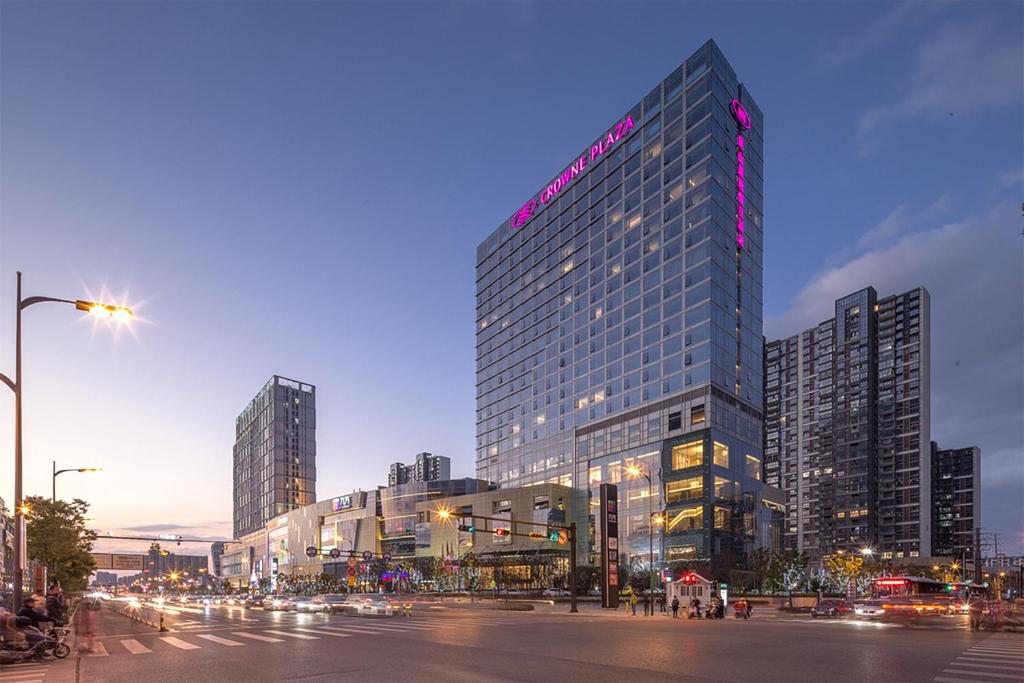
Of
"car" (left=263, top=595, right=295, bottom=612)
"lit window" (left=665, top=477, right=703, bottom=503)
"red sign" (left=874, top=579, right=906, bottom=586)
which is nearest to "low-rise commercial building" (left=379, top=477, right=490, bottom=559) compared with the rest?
"lit window" (left=665, top=477, right=703, bottom=503)

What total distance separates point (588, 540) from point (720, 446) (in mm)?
38894

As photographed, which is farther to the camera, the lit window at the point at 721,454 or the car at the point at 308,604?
the lit window at the point at 721,454

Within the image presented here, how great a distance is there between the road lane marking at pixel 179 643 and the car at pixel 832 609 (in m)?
44.7

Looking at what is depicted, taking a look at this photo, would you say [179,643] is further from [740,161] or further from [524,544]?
[740,161]

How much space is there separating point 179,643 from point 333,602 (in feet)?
111

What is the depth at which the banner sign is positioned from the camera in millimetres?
66500

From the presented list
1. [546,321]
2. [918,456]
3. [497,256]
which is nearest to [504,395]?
[546,321]

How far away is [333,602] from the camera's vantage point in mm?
59875

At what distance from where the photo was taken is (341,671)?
17.7 m

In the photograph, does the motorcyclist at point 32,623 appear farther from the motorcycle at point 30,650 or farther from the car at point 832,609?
the car at point 832,609

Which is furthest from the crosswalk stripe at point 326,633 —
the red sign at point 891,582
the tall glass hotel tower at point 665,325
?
the tall glass hotel tower at point 665,325

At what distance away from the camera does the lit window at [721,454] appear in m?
109

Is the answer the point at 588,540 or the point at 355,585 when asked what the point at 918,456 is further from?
the point at 355,585

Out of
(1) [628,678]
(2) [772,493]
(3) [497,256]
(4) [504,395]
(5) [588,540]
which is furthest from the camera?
(3) [497,256]
